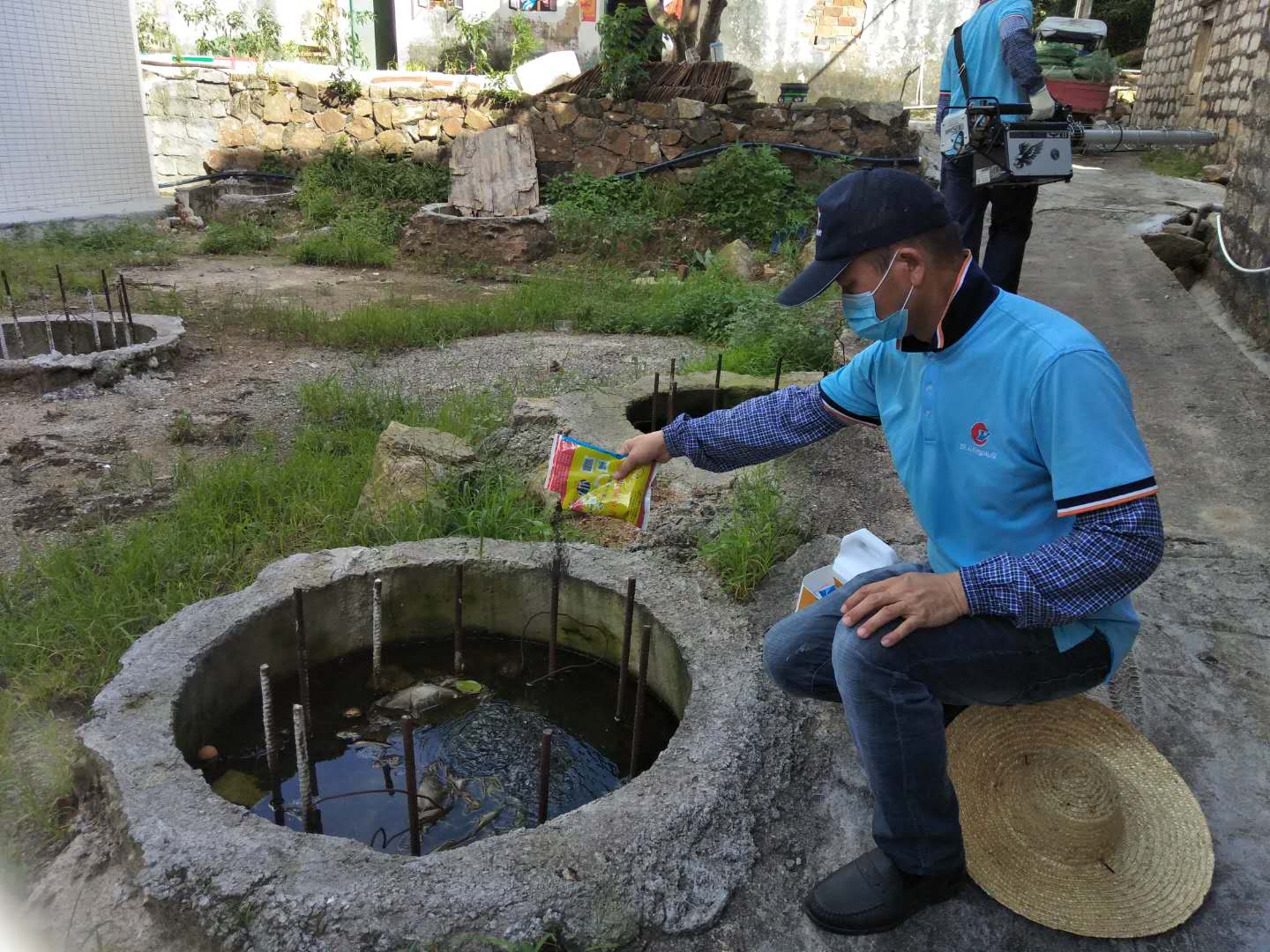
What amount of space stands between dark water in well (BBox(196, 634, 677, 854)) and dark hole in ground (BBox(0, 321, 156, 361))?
13.6 feet

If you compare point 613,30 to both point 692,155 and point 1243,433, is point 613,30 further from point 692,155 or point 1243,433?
point 1243,433

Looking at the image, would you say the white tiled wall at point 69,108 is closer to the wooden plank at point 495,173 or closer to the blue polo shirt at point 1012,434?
the wooden plank at point 495,173

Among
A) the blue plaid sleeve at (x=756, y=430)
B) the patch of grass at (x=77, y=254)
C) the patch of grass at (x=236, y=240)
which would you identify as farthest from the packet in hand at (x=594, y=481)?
the patch of grass at (x=236, y=240)

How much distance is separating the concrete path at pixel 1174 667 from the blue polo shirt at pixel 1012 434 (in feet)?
1.83

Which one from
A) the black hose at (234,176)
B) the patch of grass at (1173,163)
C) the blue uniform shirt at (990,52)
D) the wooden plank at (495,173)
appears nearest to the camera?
Result: the blue uniform shirt at (990,52)

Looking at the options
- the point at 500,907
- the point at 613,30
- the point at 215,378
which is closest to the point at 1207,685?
the point at 500,907

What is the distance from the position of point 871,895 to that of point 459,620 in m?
1.49

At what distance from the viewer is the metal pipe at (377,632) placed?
2711 mm

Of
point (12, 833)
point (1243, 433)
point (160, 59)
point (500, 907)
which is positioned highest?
point (160, 59)

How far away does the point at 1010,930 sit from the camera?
1835mm

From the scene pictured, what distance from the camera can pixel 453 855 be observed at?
192 cm

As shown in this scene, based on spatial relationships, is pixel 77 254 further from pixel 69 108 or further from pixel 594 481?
pixel 594 481

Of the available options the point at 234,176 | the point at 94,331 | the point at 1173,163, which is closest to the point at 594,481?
the point at 94,331

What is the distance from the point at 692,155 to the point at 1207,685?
29.7 ft
